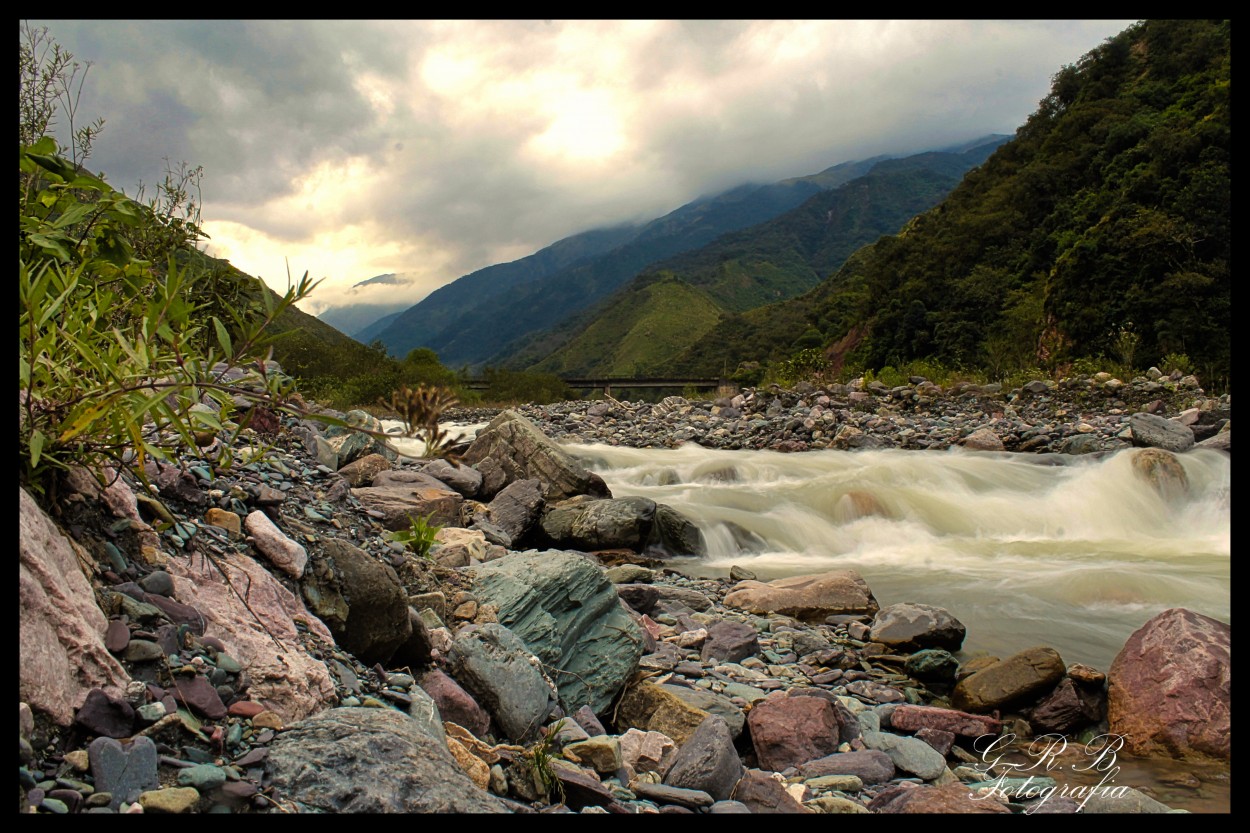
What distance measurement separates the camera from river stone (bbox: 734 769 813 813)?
3.20 meters

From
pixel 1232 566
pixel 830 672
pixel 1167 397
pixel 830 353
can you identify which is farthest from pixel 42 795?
pixel 830 353

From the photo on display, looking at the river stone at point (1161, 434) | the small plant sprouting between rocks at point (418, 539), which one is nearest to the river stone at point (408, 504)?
the small plant sprouting between rocks at point (418, 539)

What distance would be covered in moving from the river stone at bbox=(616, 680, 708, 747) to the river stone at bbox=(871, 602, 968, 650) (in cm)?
308

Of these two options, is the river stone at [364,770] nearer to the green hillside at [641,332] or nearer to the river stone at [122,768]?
the river stone at [122,768]

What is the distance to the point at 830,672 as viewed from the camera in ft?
19.7

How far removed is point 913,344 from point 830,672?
130 feet

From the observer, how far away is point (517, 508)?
9.80 m

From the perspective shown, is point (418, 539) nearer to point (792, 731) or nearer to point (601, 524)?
point (792, 731)

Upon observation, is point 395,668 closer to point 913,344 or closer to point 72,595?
point 72,595

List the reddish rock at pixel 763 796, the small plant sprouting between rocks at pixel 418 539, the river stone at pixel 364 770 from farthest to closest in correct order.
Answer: the small plant sprouting between rocks at pixel 418 539, the reddish rock at pixel 763 796, the river stone at pixel 364 770

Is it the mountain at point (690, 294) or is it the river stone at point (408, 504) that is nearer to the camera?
the river stone at point (408, 504)

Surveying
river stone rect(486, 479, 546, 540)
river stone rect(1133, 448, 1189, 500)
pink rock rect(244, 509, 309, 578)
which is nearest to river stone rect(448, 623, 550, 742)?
pink rock rect(244, 509, 309, 578)

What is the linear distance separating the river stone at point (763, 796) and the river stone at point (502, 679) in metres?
1.05

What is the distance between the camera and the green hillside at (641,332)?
98500mm
